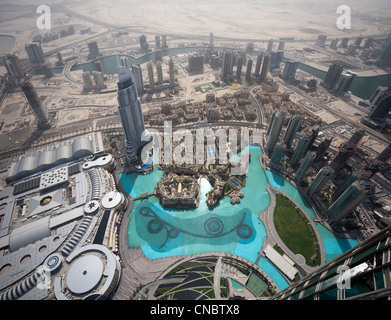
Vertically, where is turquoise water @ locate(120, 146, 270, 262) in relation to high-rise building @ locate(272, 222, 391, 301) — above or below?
below

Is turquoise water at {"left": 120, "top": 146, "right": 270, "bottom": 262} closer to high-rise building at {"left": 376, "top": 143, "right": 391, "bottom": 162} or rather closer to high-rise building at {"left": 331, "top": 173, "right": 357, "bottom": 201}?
high-rise building at {"left": 331, "top": 173, "right": 357, "bottom": 201}

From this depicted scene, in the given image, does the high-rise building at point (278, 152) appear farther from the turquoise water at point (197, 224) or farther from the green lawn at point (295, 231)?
the green lawn at point (295, 231)

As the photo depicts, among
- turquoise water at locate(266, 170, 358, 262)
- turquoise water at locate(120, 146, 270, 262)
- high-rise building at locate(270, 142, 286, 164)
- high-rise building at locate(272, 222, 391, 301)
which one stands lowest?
turquoise water at locate(120, 146, 270, 262)

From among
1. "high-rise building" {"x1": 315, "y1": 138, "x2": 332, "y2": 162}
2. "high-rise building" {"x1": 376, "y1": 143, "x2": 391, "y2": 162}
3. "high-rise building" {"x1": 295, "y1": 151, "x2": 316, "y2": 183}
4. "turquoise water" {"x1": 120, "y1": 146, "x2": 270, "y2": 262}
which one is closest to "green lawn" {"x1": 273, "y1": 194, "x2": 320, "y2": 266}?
"turquoise water" {"x1": 120, "y1": 146, "x2": 270, "y2": 262}

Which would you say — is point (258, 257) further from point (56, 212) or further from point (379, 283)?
point (56, 212)

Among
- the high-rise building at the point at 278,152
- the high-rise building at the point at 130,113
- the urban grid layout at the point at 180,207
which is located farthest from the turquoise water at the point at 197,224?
the high-rise building at the point at 130,113
